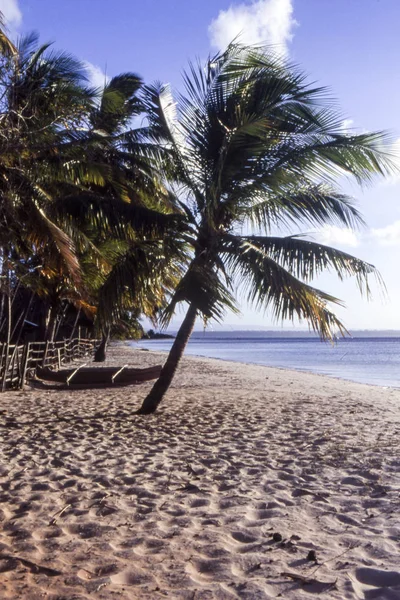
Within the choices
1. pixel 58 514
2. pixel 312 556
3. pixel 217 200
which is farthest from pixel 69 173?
pixel 312 556

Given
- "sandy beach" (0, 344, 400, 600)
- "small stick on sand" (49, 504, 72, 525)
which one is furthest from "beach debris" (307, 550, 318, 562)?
"small stick on sand" (49, 504, 72, 525)

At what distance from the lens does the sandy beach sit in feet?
9.91

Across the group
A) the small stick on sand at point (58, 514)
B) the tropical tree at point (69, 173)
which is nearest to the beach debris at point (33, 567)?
the small stick on sand at point (58, 514)

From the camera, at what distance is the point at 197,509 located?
4211 millimetres

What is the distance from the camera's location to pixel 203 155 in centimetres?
830

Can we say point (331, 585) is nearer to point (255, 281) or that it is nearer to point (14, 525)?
point (14, 525)

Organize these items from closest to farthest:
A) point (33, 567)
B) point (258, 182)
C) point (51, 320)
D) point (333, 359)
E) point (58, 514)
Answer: point (33, 567) → point (58, 514) → point (258, 182) → point (51, 320) → point (333, 359)

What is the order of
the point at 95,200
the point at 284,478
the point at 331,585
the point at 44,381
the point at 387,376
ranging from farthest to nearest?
the point at 387,376 → the point at 44,381 → the point at 95,200 → the point at 284,478 → the point at 331,585

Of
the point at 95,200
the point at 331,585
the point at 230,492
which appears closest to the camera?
the point at 331,585

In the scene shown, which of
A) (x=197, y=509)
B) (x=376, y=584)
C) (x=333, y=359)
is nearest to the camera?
(x=376, y=584)

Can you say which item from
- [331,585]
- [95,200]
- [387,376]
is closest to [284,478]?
[331,585]

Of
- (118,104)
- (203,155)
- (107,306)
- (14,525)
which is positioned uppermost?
(118,104)

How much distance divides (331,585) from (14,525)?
2114 millimetres

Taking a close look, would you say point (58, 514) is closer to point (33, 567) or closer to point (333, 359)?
point (33, 567)
